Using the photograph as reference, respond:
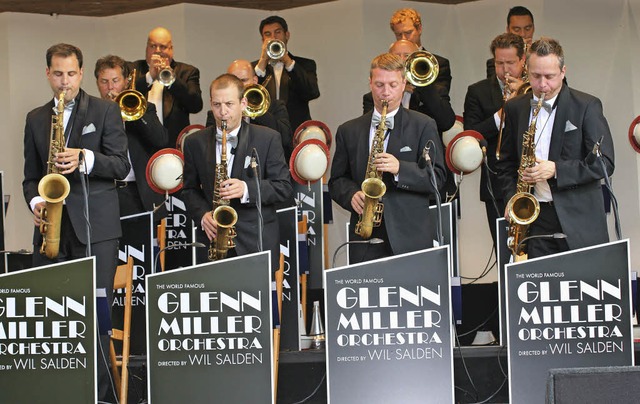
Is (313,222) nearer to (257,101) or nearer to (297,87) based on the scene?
(257,101)

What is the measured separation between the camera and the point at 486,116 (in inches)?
301

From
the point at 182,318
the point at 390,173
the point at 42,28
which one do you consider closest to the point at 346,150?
the point at 390,173

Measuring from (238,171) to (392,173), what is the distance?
0.79 meters

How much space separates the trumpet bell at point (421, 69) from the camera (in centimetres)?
746

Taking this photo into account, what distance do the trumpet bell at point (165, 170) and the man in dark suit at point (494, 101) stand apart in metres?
1.82

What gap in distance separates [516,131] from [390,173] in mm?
658

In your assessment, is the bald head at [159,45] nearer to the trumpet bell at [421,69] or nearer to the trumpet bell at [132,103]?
the trumpet bell at [132,103]

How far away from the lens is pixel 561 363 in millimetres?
5414

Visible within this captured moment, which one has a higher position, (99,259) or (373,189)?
(373,189)

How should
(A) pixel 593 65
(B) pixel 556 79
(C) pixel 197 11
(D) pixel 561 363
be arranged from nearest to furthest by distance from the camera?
(D) pixel 561 363 → (B) pixel 556 79 → (A) pixel 593 65 → (C) pixel 197 11

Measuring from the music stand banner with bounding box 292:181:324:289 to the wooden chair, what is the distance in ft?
5.31

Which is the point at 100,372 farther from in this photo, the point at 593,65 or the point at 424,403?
the point at 593,65

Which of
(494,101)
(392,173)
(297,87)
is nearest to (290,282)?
(392,173)

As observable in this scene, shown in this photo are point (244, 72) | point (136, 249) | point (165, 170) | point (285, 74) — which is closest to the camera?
point (136, 249)
